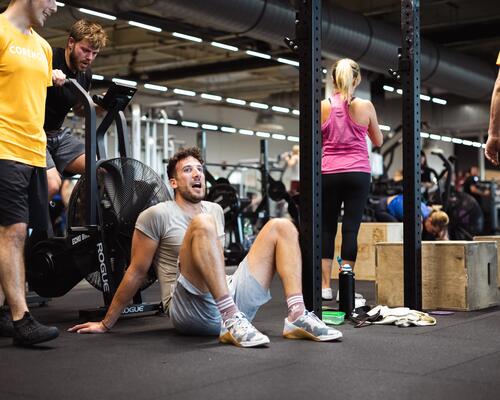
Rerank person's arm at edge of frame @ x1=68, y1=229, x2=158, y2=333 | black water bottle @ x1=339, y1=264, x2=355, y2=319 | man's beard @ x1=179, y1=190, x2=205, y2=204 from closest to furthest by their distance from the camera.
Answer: person's arm at edge of frame @ x1=68, y1=229, x2=158, y2=333 < man's beard @ x1=179, y1=190, x2=205, y2=204 < black water bottle @ x1=339, y1=264, x2=355, y2=319

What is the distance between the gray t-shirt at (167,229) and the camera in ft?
11.2

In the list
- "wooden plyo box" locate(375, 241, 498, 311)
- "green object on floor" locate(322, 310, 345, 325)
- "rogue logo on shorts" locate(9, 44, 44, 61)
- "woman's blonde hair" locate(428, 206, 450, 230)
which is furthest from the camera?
"woman's blonde hair" locate(428, 206, 450, 230)

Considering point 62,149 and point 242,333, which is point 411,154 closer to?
point 242,333

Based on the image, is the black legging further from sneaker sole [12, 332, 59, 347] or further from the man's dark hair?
sneaker sole [12, 332, 59, 347]

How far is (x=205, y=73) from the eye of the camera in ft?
47.8

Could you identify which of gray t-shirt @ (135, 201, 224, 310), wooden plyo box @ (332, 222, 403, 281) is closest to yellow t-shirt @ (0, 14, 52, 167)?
gray t-shirt @ (135, 201, 224, 310)

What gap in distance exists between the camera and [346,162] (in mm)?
4414

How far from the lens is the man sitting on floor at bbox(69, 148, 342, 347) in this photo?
2.93 meters

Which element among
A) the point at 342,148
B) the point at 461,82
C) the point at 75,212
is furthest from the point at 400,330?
the point at 461,82

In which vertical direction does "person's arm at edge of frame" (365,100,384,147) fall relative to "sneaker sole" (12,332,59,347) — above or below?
above

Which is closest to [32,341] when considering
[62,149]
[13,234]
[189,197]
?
[13,234]

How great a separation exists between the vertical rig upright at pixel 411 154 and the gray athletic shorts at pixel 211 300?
3.60ft

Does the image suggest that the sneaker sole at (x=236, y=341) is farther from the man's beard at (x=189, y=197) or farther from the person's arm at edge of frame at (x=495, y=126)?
Result: the person's arm at edge of frame at (x=495, y=126)

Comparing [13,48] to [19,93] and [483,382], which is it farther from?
[483,382]
